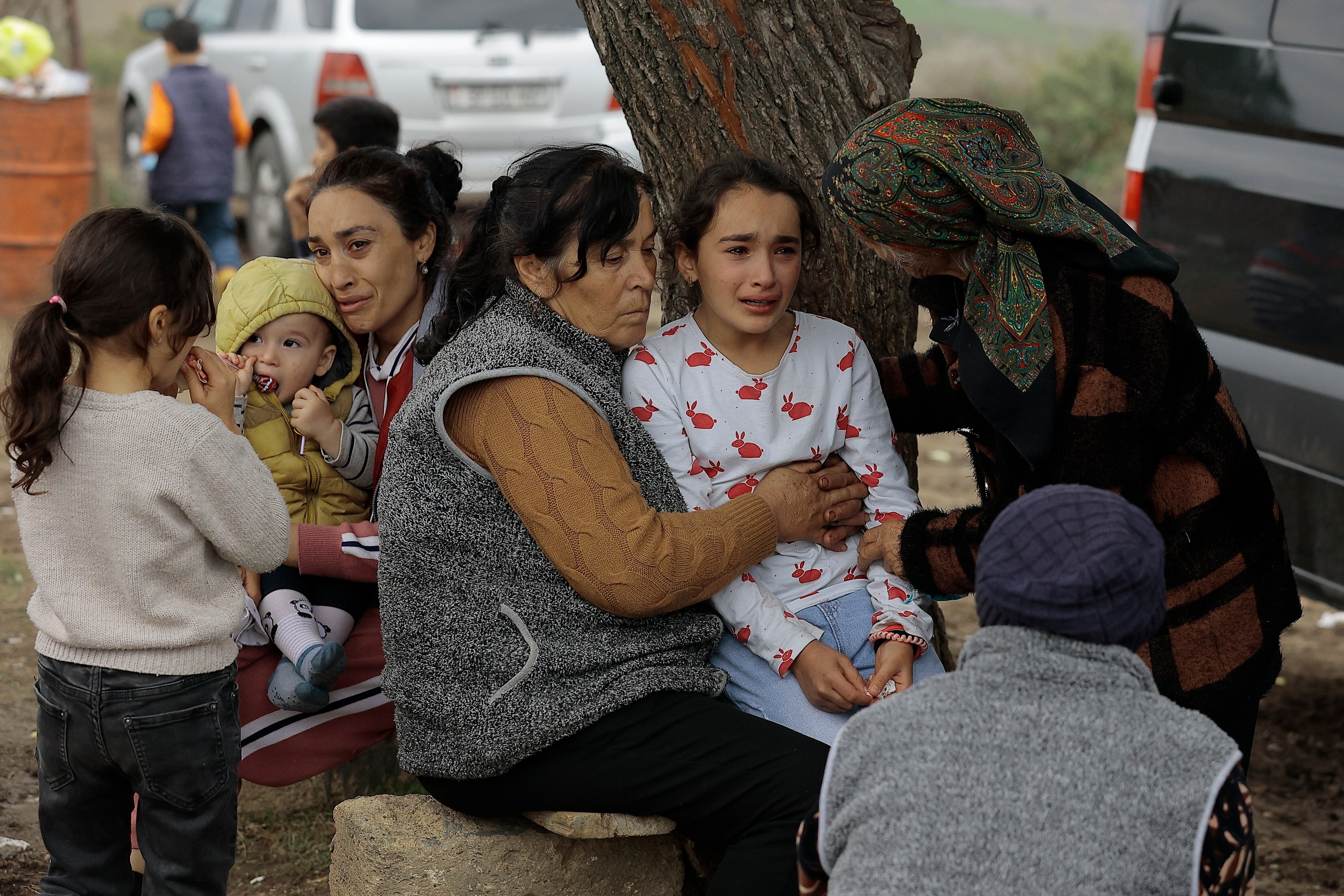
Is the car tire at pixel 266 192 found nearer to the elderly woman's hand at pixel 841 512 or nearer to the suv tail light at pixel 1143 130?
the suv tail light at pixel 1143 130

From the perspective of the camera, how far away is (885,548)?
2.49 meters

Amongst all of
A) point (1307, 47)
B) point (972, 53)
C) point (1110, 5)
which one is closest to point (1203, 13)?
point (1307, 47)

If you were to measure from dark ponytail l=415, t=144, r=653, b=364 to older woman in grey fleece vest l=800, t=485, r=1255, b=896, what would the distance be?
1096 mm

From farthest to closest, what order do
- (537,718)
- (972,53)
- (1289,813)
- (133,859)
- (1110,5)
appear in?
1. (1110,5)
2. (972,53)
3. (1289,813)
4. (133,859)
5. (537,718)

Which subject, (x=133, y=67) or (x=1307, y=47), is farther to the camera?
(x=133, y=67)

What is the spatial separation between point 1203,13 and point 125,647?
3263 millimetres

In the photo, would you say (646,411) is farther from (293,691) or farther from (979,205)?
(293,691)

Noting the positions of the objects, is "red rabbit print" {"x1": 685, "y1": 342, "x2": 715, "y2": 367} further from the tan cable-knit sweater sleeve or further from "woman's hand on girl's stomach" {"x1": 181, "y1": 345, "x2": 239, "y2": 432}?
"woman's hand on girl's stomach" {"x1": 181, "y1": 345, "x2": 239, "y2": 432}

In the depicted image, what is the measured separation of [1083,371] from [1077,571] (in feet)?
2.43

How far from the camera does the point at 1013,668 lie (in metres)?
1.55

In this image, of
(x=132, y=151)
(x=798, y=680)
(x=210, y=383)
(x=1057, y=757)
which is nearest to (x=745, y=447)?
(x=798, y=680)

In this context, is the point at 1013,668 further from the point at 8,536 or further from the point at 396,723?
the point at 8,536

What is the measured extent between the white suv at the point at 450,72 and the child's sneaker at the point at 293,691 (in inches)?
225

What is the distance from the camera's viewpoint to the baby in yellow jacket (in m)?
2.82
